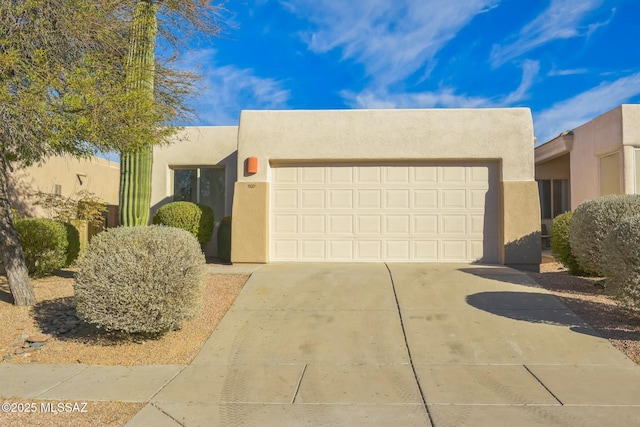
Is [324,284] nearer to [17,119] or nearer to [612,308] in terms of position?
[612,308]

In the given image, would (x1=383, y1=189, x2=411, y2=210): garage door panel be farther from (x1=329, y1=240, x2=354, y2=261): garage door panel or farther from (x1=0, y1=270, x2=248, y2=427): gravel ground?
(x1=0, y1=270, x2=248, y2=427): gravel ground

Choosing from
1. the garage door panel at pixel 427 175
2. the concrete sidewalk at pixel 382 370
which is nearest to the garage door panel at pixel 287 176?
the garage door panel at pixel 427 175

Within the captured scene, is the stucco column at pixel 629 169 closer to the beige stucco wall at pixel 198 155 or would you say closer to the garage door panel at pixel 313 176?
the garage door panel at pixel 313 176

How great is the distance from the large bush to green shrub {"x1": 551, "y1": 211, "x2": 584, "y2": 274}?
929 millimetres

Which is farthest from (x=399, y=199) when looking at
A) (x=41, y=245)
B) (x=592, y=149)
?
(x=41, y=245)

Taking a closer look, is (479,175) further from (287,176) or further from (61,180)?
(61,180)

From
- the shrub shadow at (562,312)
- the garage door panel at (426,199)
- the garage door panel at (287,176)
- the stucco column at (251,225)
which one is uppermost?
the garage door panel at (287,176)

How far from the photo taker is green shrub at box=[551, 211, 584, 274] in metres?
10.6

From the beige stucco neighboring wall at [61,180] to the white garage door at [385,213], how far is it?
5058 mm

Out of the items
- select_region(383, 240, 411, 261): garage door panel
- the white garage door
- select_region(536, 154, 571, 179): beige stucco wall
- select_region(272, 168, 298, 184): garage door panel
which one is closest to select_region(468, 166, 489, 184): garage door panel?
the white garage door

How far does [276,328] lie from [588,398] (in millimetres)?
4098

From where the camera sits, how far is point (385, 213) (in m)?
11.8

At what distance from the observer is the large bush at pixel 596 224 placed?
893cm

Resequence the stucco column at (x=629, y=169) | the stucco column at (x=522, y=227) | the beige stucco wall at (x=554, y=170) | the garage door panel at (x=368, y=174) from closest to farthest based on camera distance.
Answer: the stucco column at (x=522, y=227)
the garage door panel at (x=368, y=174)
the stucco column at (x=629, y=169)
the beige stucco wall at (x=554, y=170)
